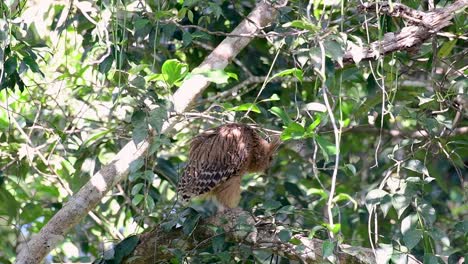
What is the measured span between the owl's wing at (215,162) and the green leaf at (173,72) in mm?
1414

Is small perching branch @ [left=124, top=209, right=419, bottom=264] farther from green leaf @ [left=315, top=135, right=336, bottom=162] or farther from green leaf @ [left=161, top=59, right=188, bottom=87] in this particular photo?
green leaf @ [left=161, top=59, right=188, bottom=87]

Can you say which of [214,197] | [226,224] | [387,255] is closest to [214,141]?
[214,197]

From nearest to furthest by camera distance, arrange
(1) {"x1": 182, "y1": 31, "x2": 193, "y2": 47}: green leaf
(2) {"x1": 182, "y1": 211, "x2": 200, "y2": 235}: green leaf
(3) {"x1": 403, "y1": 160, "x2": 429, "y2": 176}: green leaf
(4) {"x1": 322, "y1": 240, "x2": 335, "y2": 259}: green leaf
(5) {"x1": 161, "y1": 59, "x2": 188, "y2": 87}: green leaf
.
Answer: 1. (4) {"x1": 322, "y1": 240, "x2": 335, "y2": 259}: green leaf
2. (5) {"x1": 161, "y1": 59, "x2": 188, "y2": 87}: green leaf
3. (3) {"x1": 403, "y1": 160, "x2": 429, "y2": 176}: green leaf
4. (2) {"x1": 182, "y1": 211, "x2": 200, "y2": 235}: green leaf
5. (1) {"x1": 182, "y1": 31, "x2": 193, "y2": 47}: green leaf

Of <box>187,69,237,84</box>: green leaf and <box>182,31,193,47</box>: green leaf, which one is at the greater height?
<box>187,69,237,84</box>: green leaf

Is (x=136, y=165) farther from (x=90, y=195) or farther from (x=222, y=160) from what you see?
(x=222, y=160)

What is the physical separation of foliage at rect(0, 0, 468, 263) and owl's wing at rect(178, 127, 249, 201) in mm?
172

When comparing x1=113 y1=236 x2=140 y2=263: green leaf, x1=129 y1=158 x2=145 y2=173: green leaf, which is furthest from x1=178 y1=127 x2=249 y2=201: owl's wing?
x1=129 y1=158 x2=145 y2=173: green leaf

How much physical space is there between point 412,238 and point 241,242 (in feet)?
2.96

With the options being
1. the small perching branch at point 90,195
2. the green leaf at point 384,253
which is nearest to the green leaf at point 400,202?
the green leaf at point 384,253

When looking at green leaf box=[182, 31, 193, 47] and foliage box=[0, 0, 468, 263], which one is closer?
foliage box=[0, 0, 468, 263]

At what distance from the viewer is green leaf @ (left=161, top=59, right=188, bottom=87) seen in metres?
3.69

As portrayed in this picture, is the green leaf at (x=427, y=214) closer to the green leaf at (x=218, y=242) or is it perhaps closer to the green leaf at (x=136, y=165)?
the green leaf at (x=218, y=242)

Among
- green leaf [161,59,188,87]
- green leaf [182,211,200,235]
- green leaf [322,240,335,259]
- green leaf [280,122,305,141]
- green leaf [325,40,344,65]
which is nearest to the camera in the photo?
green leaf [325,40,344,65]

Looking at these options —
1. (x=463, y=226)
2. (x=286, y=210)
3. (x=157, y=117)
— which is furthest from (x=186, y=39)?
(x=463, y=226)
